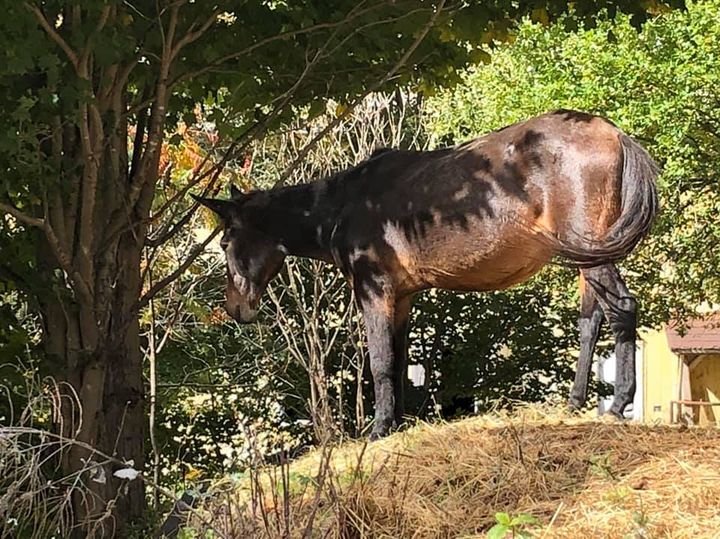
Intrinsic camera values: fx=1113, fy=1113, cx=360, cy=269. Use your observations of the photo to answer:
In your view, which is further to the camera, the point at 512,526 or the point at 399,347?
the point at 399,347

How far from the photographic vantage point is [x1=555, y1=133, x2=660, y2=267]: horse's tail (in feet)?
17.4

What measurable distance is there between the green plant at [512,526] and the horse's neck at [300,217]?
269 centimetres

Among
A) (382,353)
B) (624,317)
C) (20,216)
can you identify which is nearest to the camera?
(20,216)

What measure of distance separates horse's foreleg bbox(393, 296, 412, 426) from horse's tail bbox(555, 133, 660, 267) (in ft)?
3.59

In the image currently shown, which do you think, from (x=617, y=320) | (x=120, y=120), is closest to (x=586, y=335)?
(x=617, y=320)

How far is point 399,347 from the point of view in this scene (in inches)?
245

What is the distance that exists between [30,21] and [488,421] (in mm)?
3073

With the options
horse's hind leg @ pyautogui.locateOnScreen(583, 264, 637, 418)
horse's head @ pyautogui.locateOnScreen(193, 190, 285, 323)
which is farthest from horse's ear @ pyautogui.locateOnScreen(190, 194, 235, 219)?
horse's hind leg @ pyautogui.locateOnScreen(583, 264, 637, 418)

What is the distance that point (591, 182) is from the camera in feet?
17.9

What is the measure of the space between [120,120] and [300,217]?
1.67 m

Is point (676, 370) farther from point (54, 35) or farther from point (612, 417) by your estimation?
point (54, 35)

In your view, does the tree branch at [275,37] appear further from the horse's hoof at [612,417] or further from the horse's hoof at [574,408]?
the horse's hoof at [574,408]

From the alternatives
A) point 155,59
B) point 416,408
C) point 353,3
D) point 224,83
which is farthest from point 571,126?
point 416,408

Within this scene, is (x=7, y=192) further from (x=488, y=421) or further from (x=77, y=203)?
(x=488, y=421)
